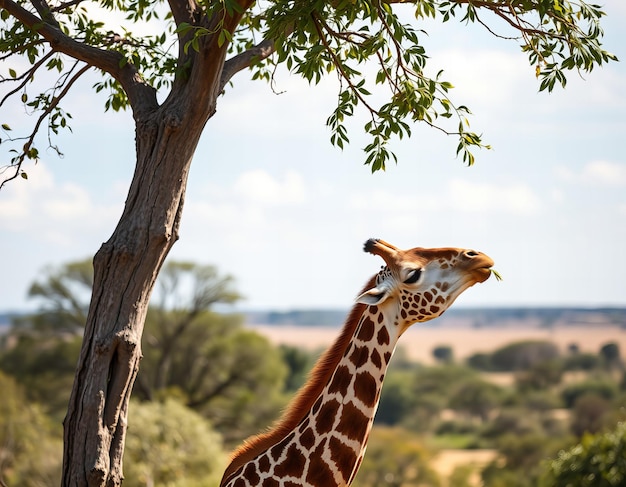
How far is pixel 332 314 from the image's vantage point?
12125cm

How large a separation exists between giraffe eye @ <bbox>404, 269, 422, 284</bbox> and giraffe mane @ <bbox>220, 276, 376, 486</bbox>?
0.85 ft

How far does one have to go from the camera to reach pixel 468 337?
105875mm

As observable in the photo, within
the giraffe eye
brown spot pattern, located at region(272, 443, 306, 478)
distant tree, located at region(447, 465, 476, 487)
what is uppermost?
the giraffe eye

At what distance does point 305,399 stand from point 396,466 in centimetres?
2872

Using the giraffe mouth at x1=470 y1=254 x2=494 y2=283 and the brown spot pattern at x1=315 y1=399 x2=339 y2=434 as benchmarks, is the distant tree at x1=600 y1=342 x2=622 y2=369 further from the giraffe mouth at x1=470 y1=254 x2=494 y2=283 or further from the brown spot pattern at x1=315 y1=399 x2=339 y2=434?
the brown spot pattern at x1=315 y1=399 x2=339 y2=434

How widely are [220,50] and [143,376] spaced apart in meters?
25.9

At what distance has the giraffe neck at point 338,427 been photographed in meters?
4.57

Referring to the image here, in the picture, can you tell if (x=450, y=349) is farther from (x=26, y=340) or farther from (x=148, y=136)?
(x=148, y=136)

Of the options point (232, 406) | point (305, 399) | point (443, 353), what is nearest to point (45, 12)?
point (305, 399)

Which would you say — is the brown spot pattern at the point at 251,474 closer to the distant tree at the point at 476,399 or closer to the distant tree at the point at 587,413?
the distant tree at the point at 587,413

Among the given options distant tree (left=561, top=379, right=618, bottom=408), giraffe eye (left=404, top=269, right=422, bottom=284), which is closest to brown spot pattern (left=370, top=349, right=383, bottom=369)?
giraffe eye (left=404, top=269, right=422, bottom=284)

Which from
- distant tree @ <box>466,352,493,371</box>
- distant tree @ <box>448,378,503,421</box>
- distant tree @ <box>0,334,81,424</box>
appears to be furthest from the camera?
distant tree @ <box>466,352,493,371</box>

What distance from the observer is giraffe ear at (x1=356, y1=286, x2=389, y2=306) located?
4.50m

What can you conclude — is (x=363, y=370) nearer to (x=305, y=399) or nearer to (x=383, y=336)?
(x=383, y=336)
